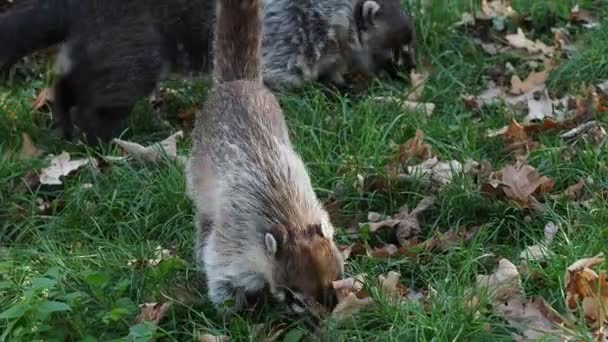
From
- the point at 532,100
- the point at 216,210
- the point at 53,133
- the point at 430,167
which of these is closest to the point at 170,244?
the point at 216,210

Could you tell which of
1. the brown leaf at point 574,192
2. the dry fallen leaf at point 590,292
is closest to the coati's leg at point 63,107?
the brown leaf at point 574,192

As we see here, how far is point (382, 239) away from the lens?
440 cm

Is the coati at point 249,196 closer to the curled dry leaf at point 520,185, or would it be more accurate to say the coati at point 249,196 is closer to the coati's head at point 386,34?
the curled dry leaf at point 520,185

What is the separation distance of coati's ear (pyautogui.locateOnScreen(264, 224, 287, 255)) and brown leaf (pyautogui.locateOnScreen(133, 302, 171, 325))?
45 centimetres

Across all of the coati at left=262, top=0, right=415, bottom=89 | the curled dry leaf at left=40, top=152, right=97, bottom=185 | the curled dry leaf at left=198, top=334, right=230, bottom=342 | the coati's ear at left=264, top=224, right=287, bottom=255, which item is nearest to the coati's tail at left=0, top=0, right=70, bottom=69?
the curled dry leaf at left=40, top=152, right=97, bottom=185

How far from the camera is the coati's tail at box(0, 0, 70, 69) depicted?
549 cm

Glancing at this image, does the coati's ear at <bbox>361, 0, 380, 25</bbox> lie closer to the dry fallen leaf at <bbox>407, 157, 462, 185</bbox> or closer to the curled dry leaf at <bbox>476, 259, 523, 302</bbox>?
the dry fallen leaf at <bbox>407, 157, 462, 185</bbox>

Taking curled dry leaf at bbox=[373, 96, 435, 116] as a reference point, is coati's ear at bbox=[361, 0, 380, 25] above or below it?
above

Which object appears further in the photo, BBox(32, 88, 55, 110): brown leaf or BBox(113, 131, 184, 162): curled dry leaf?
BBox(32, 88, 55, 110): brown leaf

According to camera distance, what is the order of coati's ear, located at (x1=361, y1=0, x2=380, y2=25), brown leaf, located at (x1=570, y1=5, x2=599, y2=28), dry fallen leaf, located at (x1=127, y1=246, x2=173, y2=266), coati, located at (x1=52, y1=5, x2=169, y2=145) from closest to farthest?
dry fallen leaf, located at (x1=127, y1=246, x2=173, y2=266), coati, located at (x1=52, y1=5, x2=169, y2=145), coati's ear, located at (x1=361, y1=0, x2=380, y2=25), brown leaf, located at (x1=570, y1=5, x2=599, y2=28)

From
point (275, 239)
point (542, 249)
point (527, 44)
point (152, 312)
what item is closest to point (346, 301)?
point (275, 239)

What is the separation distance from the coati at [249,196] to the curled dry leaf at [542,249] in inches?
28.9

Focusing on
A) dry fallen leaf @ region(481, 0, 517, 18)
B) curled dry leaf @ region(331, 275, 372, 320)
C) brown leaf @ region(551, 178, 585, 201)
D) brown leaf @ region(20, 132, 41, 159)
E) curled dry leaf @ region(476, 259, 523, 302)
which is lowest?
dry fallen leaf @ region(481, 0, 517, 18)

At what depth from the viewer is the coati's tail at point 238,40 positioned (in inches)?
170
